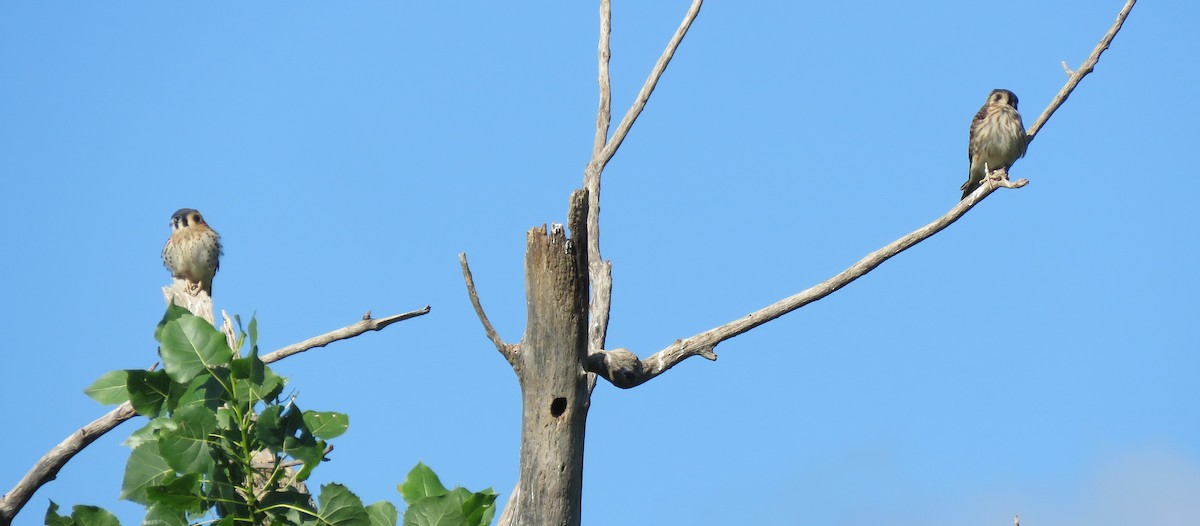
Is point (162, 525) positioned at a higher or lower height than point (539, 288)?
lower

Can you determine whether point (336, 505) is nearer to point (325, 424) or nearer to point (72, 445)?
point (325, 424)

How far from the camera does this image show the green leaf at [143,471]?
329 cm

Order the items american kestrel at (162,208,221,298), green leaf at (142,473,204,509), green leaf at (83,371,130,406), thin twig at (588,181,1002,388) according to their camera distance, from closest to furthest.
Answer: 1. green leaf at (142,473,204,509)
2. green leaf at (83,371,130,406)
3. thin twig at (588,181,1002,388)
4. american kestrel at (162,208,221,298)

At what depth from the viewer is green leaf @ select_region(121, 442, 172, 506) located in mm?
3295

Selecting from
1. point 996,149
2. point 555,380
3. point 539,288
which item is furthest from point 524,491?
point 996,149

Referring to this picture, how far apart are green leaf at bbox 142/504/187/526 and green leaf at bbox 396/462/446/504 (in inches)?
28.2

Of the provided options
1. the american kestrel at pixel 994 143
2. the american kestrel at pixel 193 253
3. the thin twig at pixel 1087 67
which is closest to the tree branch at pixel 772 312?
the thin twig at pixel 1087 67

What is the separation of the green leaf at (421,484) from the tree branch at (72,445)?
119 inches

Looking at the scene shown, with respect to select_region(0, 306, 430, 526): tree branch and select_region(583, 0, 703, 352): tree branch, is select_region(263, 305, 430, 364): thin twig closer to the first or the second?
select_region(0, 306, 430, 526): tree branch

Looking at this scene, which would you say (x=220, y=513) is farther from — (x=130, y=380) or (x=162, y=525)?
(x=130, y=380)

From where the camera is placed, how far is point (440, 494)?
352 cm

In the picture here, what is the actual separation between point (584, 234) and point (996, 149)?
7.46 m

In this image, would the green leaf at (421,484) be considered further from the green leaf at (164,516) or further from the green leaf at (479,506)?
the green leaf at (164,516)

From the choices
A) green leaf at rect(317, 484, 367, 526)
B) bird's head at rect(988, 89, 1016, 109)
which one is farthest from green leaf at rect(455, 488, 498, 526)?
bird's head at rect(988, 89, 1016, 109)
